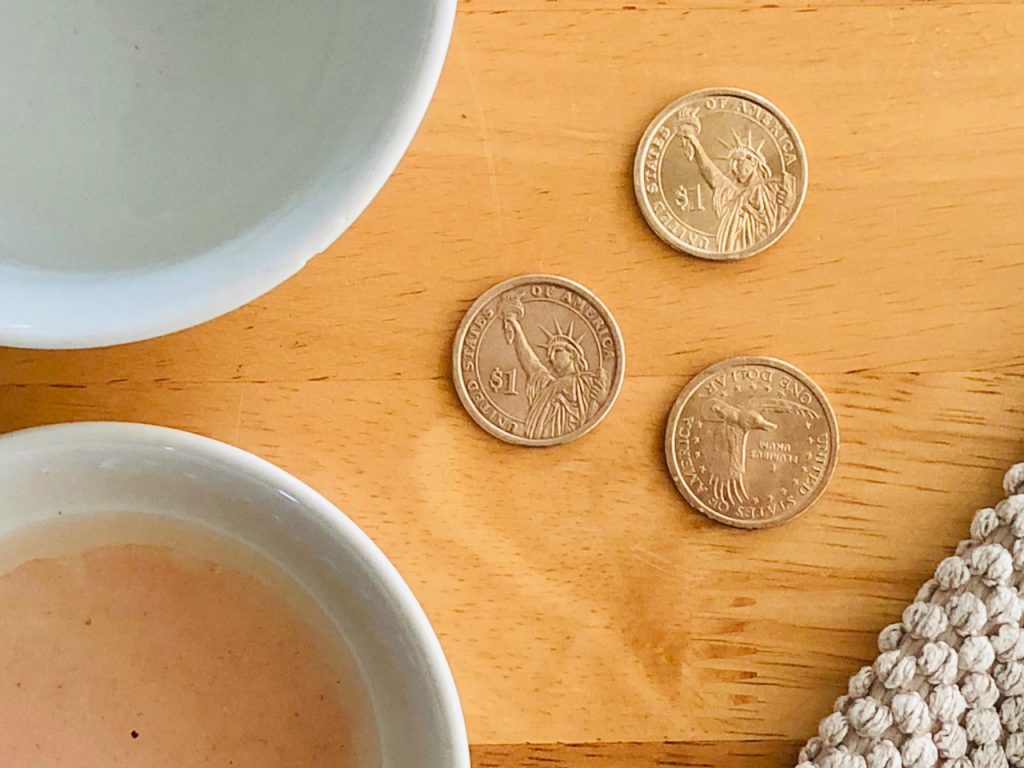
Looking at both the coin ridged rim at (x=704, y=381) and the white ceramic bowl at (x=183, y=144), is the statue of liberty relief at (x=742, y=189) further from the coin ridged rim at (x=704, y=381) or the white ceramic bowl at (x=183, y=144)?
the white ceramic bowl at (x=183, y=144)

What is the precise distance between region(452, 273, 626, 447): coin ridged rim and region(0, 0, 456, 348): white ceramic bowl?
0.42ft

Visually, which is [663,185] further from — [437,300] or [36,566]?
[36,566]

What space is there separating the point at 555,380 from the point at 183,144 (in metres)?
0.18

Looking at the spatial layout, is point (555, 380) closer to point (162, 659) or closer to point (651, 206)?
point (651, 206)

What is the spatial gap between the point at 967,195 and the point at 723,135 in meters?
0.11

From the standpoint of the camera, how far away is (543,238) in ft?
1.57

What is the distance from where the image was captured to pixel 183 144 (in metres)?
0.39

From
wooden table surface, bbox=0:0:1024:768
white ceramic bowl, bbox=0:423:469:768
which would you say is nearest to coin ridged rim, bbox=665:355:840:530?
wooden table surface, bbox=0:0:1024:768

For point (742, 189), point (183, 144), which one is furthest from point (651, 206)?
point (183, 144)

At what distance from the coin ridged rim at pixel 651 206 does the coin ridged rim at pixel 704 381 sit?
45mm

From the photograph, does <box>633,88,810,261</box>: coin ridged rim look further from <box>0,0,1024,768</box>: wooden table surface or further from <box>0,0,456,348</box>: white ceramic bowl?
<box>0,0,456,348</box>: white ceramic bowl

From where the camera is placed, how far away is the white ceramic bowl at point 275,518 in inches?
16.2

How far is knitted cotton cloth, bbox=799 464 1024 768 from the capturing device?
0.47 m

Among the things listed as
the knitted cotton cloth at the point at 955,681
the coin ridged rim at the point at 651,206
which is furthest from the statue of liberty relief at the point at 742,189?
the knitted cotton cloth at the point at 955,681
